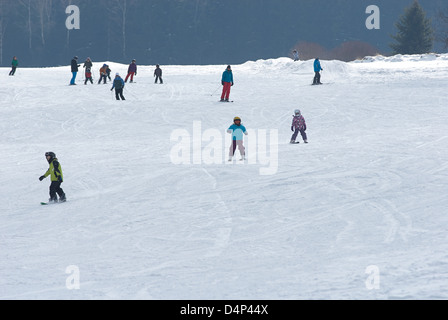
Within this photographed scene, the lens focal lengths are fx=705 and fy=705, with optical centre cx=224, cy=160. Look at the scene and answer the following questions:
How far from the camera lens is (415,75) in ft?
103

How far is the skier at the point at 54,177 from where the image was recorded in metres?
13.3

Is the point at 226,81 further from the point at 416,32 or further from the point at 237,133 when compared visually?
the point at 416,32

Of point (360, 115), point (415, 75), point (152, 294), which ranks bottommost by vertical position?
point (152, 294)

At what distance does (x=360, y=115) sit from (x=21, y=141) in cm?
1072

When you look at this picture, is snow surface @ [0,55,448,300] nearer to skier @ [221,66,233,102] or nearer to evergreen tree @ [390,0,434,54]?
skier @ [221,66,233,102]

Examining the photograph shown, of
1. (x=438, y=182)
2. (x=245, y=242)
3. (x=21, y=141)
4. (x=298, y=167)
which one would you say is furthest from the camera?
(x=21, y=141)

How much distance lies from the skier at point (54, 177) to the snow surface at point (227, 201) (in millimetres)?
471

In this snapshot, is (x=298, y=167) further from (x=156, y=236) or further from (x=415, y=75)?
(x=415, y=75)

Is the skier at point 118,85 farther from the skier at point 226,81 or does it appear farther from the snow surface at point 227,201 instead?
the skier at point 226,81

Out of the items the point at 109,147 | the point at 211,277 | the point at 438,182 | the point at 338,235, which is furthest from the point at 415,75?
the point at 211,277

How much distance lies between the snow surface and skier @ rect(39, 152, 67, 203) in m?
0.47

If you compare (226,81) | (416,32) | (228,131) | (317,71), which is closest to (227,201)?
(228,131)

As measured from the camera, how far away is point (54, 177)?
1337cm

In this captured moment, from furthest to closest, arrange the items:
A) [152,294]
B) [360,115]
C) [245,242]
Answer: [360,115] < [245,242] < [152,294]
